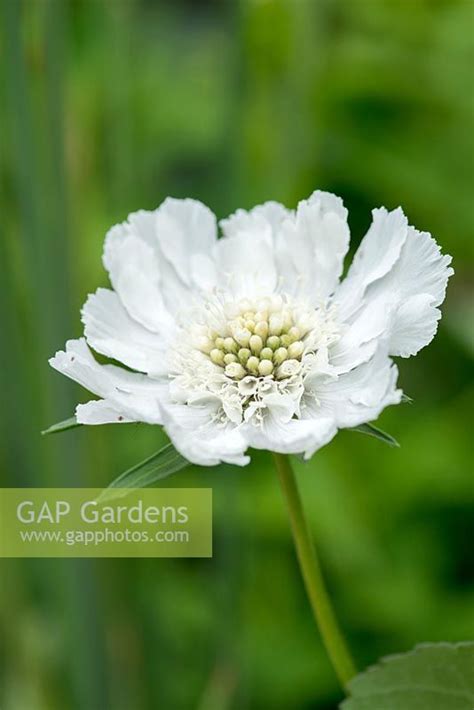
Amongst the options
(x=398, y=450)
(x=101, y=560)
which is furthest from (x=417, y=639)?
(x=101, y=560)

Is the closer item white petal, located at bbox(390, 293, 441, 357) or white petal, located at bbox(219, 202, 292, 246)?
white petal, located at bbox(390, 293, 441, 357)

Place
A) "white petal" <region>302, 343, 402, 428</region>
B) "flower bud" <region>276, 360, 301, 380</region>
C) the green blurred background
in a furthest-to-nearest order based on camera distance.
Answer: the green blurred background, "flower bud" <region>276, 360, 301, 380</region>, "white petal" <region>302, 343, 402, 428</region>

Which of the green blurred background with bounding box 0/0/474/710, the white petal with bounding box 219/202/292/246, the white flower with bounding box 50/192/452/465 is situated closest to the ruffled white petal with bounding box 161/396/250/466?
the white flower with bounding box 50/192/452/465

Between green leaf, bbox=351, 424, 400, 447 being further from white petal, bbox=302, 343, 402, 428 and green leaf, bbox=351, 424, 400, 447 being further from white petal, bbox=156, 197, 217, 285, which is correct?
white petal, bbox=156, 197, 217, 285

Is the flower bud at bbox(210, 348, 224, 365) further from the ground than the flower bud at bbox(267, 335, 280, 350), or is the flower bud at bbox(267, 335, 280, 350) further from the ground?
the flower bud at bbox(267, 335, 280, 350)

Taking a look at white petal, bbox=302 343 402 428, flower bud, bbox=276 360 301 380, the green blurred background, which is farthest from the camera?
the green blurred background

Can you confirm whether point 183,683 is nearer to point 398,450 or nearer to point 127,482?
point 398,450
